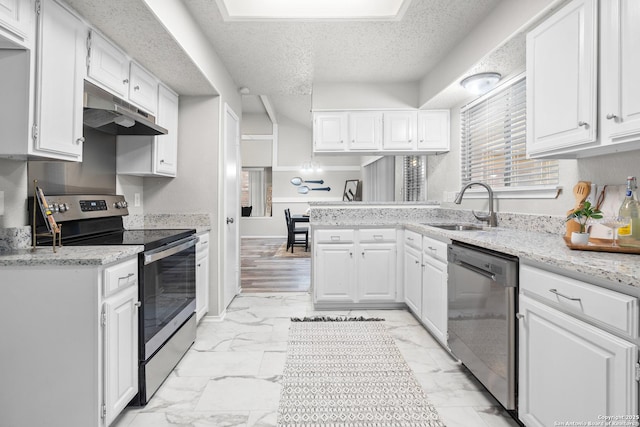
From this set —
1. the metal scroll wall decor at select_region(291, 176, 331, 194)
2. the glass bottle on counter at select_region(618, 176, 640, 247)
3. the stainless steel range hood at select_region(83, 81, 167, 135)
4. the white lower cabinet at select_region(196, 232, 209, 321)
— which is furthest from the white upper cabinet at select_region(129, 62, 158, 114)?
the metal scroll wall decor at select_region(291, 176, 331, 194)

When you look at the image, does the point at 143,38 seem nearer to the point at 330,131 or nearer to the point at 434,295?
the point at 330,131

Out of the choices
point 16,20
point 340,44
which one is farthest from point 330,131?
point 16,20

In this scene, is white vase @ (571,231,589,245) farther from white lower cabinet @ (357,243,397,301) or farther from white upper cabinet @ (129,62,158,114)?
white upper cabinet @ (129,62,158,114)

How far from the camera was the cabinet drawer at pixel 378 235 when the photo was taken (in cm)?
333

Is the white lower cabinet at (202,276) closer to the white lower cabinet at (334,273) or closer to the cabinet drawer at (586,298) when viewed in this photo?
the white lower cabinet at (334,273)

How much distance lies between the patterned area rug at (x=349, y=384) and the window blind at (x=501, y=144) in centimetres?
158

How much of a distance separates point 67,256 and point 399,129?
3.24 metres

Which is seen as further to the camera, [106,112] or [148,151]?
[148,151]

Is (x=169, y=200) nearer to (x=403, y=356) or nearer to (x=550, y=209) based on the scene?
(x=403, y=356)

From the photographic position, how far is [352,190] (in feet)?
31.1

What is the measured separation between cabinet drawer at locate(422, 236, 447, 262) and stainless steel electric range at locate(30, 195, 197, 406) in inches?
70.7

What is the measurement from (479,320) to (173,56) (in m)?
2.52

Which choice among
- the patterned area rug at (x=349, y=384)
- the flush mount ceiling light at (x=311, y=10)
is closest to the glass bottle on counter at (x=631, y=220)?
the patterned area rug at (x=349, y=384)

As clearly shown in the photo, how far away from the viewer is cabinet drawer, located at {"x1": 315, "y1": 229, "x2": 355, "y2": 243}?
3342 mm
